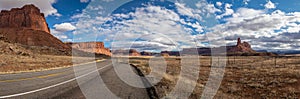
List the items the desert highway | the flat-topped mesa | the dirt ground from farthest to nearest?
→ the flat-topped mesa
the dirt ground
the desert highway

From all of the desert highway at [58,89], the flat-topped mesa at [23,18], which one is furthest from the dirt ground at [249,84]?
the flat-topped mesa at [23,18]

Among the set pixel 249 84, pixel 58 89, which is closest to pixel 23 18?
pixel 249 84

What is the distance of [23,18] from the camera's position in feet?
525

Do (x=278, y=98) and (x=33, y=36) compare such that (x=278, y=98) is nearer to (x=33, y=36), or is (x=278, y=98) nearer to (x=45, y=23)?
(x=33, y=36)

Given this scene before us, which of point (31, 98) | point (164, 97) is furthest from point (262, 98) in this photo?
point (31, 98)

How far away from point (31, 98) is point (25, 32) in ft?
449

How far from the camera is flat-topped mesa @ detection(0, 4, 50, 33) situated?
516 ft

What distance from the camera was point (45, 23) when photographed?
172 meters

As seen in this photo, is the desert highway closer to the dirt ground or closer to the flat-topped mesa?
the dirt ground

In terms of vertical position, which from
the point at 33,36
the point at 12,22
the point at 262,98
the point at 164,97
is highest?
the point at 12,22

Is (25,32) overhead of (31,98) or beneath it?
overhead

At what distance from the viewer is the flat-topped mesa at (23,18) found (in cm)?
15738

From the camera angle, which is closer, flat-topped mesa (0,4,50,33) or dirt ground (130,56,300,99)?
dirt ground (130,56,300,99)

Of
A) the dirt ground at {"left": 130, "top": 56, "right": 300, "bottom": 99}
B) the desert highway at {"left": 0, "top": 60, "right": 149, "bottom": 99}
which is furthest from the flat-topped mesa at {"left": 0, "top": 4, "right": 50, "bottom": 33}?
the desert highway at {"left": 0, "top": 60, "right": 149, "bottom": 99}
